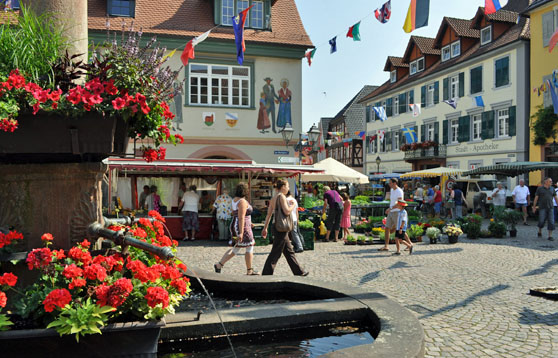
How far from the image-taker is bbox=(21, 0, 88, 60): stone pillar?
11.6ft

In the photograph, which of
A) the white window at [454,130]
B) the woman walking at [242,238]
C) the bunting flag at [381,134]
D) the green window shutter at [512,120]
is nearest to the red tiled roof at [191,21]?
the woman walking at [242,238]

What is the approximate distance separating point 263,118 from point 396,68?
1066 inches

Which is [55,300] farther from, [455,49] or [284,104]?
[455,49]

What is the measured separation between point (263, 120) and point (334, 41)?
436 centimetres

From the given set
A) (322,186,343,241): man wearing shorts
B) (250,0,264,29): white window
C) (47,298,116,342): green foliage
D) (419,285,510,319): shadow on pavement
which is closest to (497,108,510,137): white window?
(250,0,264,29): white window

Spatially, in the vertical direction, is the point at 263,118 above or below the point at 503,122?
below

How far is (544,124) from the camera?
26.6 m

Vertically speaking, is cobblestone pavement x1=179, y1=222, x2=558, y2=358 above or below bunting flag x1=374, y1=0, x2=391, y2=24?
below

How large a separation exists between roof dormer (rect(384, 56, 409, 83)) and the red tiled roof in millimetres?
A: 24457

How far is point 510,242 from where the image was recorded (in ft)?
45.3

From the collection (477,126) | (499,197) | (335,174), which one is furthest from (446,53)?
(335,174)

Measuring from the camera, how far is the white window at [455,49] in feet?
115

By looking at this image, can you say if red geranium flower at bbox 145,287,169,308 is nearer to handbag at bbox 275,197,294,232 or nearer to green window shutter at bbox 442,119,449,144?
handbag at bbox 275,197,294,232

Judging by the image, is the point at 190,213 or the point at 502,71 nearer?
the point at 190,213
